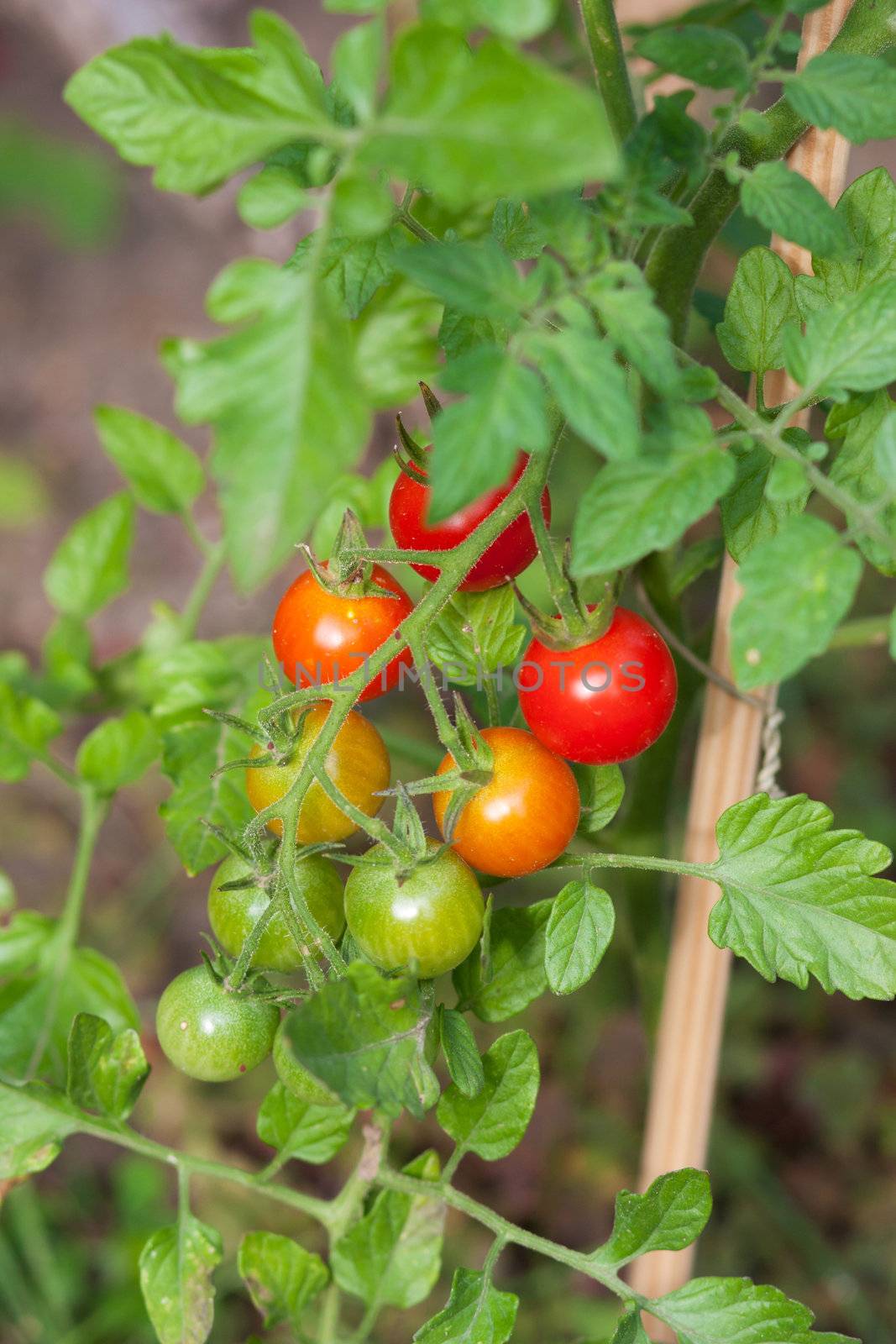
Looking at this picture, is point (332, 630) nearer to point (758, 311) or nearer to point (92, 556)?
point (758, 311)

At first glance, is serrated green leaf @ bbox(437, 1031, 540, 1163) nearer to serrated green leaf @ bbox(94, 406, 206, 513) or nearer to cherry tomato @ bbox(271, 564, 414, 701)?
cherry tomato @ bbox(271, 564, 414, 701)

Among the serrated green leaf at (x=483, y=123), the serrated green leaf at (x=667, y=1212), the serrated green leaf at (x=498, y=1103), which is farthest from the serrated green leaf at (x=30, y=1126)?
the serrated green leaf at (x=483, y=123)

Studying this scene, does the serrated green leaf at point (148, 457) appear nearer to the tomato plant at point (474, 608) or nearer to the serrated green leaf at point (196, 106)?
the tomato plant at point (474, 608)

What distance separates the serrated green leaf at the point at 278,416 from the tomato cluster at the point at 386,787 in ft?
0.68

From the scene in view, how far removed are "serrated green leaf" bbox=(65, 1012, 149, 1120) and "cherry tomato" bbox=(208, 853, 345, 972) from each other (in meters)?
0.12

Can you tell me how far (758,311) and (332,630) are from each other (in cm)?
29

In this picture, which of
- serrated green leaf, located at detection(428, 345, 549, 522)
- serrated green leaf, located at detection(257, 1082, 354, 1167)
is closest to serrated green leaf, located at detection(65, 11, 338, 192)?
serrated green leaf, located at detection(428, 345, 549, 522)

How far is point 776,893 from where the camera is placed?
2.25 feet

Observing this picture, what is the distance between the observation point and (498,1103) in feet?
2.46

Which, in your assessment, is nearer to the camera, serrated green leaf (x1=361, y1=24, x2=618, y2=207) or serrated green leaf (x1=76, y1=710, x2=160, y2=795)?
serrated green leaf (x1=361, y1=24, x2=618, y2=207)

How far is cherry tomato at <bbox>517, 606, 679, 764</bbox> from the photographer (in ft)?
2.18

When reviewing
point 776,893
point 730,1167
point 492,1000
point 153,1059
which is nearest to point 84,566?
point 492,1000

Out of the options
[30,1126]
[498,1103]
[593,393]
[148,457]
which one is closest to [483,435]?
[593,393]

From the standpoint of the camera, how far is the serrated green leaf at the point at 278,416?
409 mm
